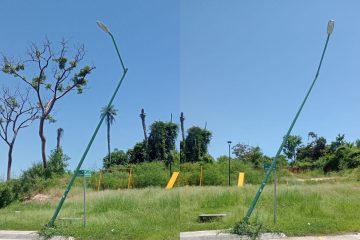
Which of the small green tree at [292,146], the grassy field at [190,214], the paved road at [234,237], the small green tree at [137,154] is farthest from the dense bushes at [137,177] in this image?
the small green tree at [292,146]

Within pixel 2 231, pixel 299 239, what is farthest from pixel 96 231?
pixel 299 239

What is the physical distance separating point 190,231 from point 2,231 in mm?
5811

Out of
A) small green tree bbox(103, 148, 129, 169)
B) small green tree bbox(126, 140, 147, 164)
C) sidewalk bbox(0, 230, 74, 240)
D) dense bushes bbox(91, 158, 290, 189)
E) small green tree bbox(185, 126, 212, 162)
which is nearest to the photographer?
sidewalk bbox(0, 230, 74, 240)

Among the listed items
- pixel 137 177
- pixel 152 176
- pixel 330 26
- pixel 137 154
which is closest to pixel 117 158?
pixel 137 154

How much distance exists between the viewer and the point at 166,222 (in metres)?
13.4

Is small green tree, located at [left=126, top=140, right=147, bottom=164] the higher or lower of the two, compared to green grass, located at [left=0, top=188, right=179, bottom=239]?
higher

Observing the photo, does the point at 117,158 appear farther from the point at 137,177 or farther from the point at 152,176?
the point at 152,176

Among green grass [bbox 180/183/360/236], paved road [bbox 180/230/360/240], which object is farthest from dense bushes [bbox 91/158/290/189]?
paved road [bbox 180/230/360/240]

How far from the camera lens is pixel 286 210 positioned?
49.8 feet

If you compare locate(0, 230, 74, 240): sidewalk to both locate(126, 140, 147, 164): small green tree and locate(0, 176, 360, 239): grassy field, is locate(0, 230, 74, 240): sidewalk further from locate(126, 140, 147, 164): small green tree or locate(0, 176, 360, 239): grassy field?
locate(126, 140, 147, 164): small green tree

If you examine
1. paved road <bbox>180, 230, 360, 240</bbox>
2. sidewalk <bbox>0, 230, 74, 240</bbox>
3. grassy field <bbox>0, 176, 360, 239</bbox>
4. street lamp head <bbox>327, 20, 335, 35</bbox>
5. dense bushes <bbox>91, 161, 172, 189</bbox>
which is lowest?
sidewalk <bbox>0, 230, 74, 240</bbox>

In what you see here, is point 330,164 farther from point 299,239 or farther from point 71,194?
point 299,239

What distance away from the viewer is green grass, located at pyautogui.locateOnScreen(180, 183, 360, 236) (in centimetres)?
1215

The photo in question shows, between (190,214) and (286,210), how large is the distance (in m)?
2.97
